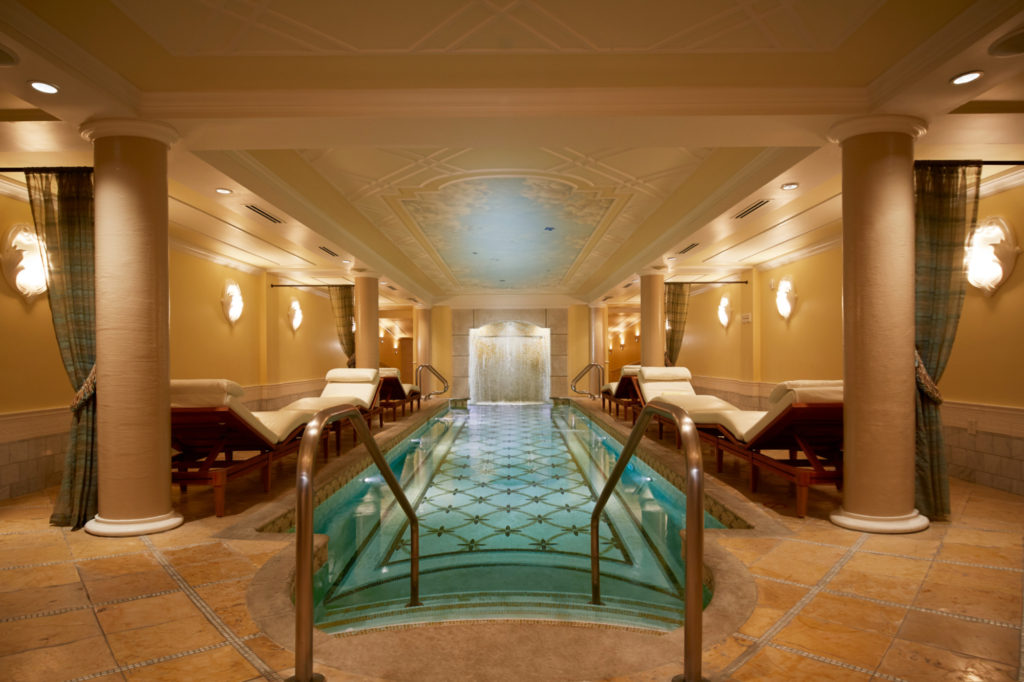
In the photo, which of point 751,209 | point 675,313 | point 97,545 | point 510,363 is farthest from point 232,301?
point 675,313

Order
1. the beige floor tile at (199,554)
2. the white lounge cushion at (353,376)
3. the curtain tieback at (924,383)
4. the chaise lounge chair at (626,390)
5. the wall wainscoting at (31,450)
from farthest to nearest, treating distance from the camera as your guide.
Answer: the chaise lounge chair at (626,390), the white lounge cushion at (353,376), the wall wainscoting at (31,450), the curtain tieback at (924,383), the beige floor tile at (199,554)

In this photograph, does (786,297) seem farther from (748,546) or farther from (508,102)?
(508,102)

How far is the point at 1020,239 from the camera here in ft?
15.8

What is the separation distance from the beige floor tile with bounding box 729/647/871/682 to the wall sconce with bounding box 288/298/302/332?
37.6 feet

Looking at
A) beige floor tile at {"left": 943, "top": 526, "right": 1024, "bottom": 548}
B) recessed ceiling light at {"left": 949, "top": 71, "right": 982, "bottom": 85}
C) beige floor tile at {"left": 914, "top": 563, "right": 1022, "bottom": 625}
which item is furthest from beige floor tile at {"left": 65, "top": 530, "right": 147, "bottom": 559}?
recessed ceiling light at {"left": 949, "top": 71, "right": 982, "bottom": 85}

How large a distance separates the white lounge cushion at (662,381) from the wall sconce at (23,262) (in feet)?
24.3

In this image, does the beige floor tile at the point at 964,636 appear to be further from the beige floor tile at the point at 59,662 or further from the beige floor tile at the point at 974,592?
the beige floor tile at the point at 59,662

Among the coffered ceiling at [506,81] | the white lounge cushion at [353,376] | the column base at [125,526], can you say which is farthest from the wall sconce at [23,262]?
the white lounge cushion at [353,376]

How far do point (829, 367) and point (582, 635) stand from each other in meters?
7.53

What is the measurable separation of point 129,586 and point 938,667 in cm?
350

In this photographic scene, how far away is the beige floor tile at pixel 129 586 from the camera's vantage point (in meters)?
2.49

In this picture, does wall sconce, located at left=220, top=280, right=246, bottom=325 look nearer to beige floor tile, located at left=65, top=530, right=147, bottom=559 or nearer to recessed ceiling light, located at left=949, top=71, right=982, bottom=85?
beige floor tile, located at left=65, top=530, right=147, bottom=559

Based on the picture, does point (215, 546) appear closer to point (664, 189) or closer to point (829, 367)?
point (664, 189)

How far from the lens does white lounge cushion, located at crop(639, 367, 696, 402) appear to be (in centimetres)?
815
